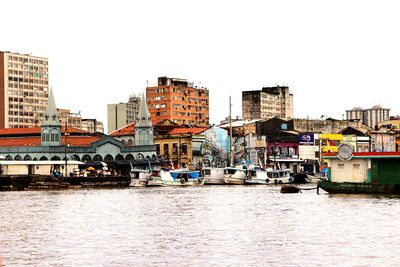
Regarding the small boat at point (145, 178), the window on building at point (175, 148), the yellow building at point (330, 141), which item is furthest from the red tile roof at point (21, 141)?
the yellow building at point (330, 141)

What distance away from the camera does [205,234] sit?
4897 centimetres

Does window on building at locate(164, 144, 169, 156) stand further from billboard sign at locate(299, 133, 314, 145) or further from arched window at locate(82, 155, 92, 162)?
billboard sign at locate(299, 133, 314, 145)

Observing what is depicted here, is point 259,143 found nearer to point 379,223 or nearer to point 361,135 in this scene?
point 361,135

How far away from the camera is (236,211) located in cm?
6738

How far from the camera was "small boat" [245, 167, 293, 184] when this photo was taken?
13738 cm

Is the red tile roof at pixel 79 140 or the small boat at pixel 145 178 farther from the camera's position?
the red tile roof at pixel 79 140

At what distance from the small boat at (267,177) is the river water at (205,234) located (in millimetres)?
59410

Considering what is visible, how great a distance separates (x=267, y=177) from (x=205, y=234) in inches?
3520

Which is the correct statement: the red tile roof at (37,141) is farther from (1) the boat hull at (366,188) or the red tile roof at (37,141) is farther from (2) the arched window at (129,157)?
(1) the boat hull at (366,188)

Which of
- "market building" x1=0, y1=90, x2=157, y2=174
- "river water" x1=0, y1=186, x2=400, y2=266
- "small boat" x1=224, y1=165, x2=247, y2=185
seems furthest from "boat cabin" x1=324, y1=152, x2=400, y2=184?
"market building" x1=0, y1=90, x2=157, y2=174

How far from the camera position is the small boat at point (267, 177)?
137 m

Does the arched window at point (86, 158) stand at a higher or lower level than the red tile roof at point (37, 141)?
lower

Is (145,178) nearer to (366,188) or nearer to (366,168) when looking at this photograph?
(366,168)

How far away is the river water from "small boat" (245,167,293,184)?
195 feet
